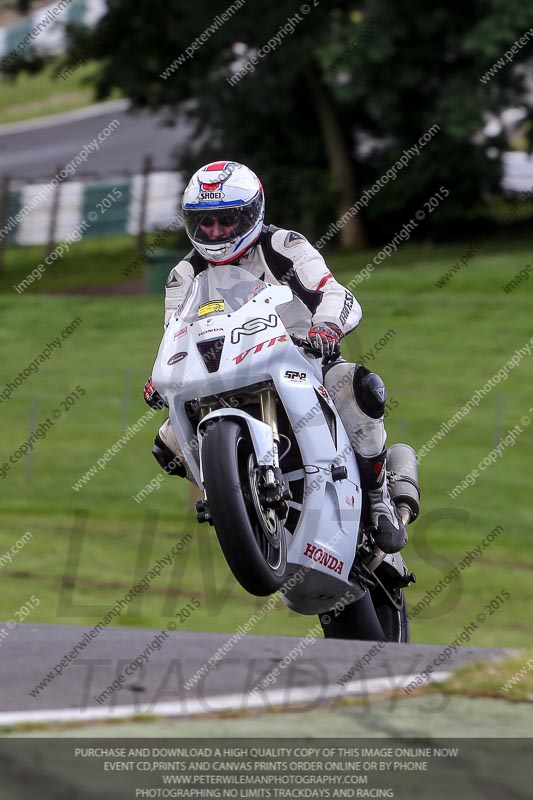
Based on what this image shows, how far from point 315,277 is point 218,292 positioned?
46 cm

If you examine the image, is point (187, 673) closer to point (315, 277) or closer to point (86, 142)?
point (315, 277)

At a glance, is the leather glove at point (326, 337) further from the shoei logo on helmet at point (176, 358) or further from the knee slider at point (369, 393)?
the shoei logo on helmet at point (176, 358)

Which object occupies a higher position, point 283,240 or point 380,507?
point 283,240

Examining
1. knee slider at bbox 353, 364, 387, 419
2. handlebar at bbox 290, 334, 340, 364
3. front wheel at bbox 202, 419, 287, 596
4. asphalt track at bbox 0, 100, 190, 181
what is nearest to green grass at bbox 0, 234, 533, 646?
knee slider at bbox 353, 364, 387, 419

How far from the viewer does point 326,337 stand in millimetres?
5785

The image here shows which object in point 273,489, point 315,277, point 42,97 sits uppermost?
point 315,277

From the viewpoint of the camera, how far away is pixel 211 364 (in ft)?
18.5

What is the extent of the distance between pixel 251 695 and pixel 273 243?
2242 millimetres

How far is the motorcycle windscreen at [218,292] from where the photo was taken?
5797 mm

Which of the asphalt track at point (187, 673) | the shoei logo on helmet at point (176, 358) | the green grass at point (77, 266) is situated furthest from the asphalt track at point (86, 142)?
the asphalt track at point (187, 673)

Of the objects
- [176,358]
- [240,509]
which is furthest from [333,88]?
[240,509]

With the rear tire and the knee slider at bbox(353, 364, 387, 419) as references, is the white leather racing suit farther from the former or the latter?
the rear tire

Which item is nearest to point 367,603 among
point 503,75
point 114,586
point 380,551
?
point 380,551

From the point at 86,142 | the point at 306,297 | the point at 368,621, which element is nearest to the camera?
A: the point at 306,297
